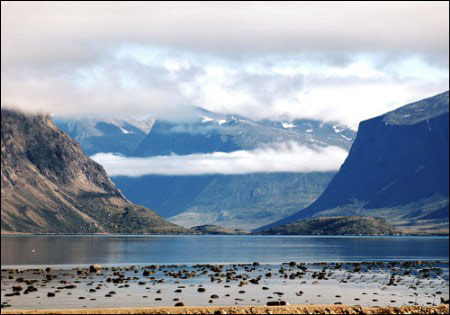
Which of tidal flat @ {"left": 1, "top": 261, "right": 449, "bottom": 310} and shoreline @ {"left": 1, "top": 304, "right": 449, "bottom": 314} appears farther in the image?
tidal flat @ {"left": 1, "top": 261, "right": 449, "bottom": 310}

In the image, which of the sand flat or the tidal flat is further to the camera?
the tidal flat

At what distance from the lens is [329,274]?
175 metres

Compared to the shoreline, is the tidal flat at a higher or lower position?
lower

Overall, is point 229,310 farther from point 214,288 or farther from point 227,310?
point 214,288

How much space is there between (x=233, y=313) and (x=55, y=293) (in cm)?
5010

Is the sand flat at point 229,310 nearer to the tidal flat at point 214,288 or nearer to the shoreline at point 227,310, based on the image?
the shoreline at point 227,310

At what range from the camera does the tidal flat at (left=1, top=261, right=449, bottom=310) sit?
11181cm

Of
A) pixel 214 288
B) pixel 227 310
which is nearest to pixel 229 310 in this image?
pixel 227 310

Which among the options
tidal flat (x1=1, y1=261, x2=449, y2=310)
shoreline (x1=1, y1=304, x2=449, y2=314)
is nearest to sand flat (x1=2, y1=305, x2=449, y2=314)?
shoreline (x1=1, y1=304, x2=449, y2=314)

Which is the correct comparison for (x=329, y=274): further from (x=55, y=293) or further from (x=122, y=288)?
(x=55, y=293)

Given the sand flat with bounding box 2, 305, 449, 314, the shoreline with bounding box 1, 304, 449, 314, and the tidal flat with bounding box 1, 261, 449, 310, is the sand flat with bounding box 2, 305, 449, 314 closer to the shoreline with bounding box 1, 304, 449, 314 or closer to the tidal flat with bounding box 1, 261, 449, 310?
the shoreline with bounding box 1, 304, 449, 314

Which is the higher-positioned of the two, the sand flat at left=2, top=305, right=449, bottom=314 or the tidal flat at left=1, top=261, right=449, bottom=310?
the sand flat at left=2, top=305, right=449, bottom=314

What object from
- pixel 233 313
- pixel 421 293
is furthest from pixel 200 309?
pixel 421 293

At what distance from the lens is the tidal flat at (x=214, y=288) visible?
367ft
